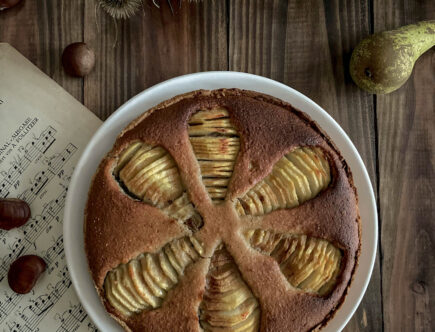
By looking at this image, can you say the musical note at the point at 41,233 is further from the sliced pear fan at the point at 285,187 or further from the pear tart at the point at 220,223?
the sliced pear fan at the point at 285,187

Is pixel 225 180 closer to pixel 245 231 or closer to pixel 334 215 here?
pixel 245 231

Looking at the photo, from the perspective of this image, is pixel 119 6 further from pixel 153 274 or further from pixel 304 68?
pixel 153 274

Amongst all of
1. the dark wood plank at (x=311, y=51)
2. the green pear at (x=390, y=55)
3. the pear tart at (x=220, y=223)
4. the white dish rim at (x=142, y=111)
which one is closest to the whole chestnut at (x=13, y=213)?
the white dish rim at (x=142, y=111)

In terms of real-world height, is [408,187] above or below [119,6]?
below

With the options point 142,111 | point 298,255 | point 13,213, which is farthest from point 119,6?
point 298,255

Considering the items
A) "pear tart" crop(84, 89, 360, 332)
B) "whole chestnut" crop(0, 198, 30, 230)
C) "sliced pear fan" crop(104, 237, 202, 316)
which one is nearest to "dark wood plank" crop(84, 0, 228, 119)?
"pear tart" crop(84, 89, 360, 332)

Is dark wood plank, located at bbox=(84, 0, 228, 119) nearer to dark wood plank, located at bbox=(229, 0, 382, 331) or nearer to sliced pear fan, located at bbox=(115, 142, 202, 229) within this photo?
dark wood plank, located at bbox=(229, 0, 382, 331)

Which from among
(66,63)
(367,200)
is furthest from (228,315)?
(66,63)
